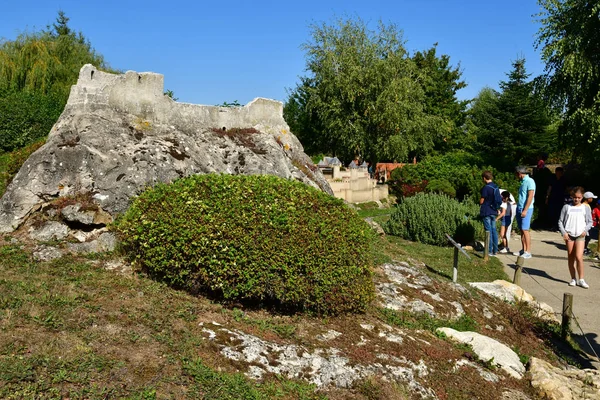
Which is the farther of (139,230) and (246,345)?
(139,230)

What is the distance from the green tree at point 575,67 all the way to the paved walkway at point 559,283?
4701mm

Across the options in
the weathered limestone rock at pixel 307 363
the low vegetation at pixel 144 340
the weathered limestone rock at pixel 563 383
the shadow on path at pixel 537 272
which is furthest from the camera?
the shadow on path at pixel 537 272

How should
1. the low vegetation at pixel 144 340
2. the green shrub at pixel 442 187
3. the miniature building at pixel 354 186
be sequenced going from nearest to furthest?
the low vegetation at pixel 144 340, the green shrub at pixel 442 187, the miniature building at pixel 354 186

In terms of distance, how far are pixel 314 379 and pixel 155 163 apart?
5.15 meters

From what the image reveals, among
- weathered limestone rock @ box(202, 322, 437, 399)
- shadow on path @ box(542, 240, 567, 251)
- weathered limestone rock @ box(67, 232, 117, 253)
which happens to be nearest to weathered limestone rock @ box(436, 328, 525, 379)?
weathered limestone rock @ box(202, 322, 437, 399)

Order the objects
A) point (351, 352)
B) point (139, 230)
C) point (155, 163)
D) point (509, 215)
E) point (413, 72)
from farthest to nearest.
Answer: point (413, 72) < point (509, 215) < point (155, 163) < point (139, 230) < point (351, 352)

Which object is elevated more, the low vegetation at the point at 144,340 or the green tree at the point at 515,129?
the green tree at the point at 515,129

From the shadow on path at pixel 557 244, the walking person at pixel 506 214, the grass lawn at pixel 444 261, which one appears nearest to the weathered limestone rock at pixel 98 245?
the grass lawn at pixel 444 261

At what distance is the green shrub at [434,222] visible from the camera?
13.7m

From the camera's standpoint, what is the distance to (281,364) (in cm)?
481

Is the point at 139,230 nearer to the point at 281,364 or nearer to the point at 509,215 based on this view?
the point at 281,364

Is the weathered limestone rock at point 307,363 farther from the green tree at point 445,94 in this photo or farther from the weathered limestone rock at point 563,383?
the green tree at point 445,94

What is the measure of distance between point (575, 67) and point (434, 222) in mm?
8273

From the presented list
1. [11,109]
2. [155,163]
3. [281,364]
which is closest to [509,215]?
[155,163]
